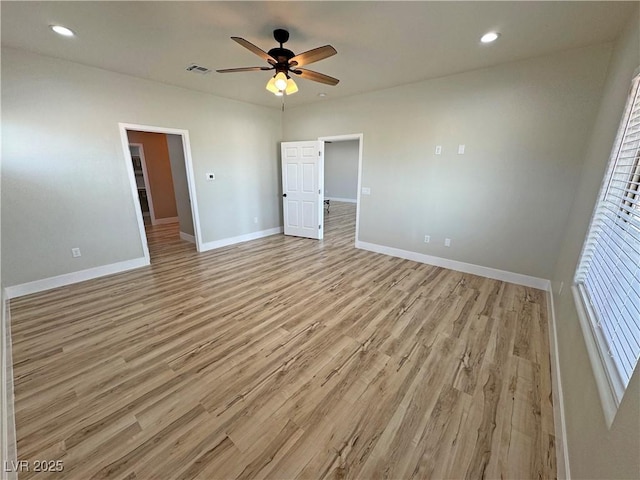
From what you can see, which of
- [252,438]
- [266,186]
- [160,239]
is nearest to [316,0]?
[252,438]

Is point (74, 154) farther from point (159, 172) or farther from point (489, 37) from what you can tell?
point (489, 37)

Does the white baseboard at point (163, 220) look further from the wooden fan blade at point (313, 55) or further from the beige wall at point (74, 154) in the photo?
the wooden fan blade at point (313, 55)

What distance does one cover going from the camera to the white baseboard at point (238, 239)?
4.82 m

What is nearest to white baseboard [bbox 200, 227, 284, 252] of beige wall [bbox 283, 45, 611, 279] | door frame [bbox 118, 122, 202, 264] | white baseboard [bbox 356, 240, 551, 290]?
door frame [bbox 118, 122, 202, 264]

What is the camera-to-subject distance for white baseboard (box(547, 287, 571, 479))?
130 centimetres

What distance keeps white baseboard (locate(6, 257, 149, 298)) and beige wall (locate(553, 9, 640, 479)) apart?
197 inches

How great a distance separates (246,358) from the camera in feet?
6.89

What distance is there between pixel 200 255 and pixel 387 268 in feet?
10.8

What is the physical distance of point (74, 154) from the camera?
10.6ft

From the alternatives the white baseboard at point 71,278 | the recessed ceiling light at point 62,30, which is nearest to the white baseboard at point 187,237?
the white baseboard at point 71,278

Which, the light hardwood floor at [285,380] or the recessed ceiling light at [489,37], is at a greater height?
the recessed ceiling light at [489,37]

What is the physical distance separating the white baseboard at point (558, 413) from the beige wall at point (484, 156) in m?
1.40

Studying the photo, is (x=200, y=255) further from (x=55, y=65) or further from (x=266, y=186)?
(x=55, y=65)

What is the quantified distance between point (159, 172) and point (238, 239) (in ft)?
11.0
